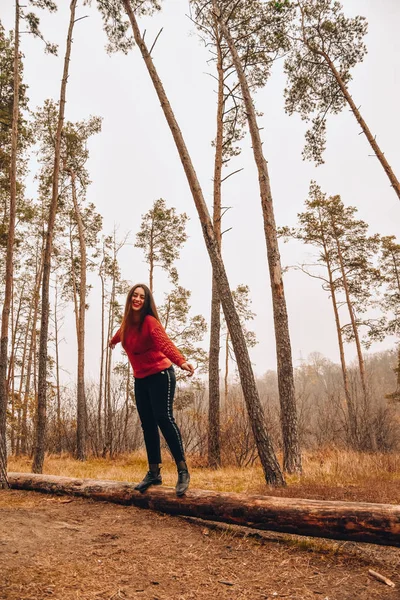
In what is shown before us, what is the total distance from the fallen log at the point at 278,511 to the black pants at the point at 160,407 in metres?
0.38

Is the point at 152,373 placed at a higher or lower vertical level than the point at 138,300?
lower

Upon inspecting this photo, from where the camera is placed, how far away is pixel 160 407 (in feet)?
12.0

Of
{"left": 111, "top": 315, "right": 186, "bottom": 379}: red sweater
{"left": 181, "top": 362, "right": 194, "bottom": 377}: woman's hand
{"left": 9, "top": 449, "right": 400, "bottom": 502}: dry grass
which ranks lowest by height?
{"left": 9, "top": 449, "right": 400, "bottom": 502}: dry grass

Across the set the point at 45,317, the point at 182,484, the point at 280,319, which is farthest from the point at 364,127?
the point at 182,484

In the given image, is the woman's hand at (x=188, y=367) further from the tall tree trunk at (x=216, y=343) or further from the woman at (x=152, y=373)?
the tall tree trunk at (x=216, y=343)

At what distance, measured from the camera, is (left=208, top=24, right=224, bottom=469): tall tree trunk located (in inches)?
368

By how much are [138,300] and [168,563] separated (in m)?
2.26

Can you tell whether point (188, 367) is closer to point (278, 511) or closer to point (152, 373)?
point (152, 373)

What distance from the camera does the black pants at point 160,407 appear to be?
3646mm

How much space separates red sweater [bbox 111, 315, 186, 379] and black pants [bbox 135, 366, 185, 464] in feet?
0.26

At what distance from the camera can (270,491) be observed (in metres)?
4.36

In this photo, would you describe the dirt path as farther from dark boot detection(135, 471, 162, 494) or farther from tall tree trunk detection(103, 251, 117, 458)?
tall tree trunk detection(103, 251, 117, 458)

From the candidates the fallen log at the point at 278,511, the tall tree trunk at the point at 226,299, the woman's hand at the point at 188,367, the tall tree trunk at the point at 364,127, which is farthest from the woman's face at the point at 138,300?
the tall tree trunk at the point at 364,127

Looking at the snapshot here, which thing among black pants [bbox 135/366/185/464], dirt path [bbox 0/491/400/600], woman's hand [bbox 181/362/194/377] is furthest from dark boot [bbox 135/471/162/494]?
woman's hand [bbox 181/362/194/377]
